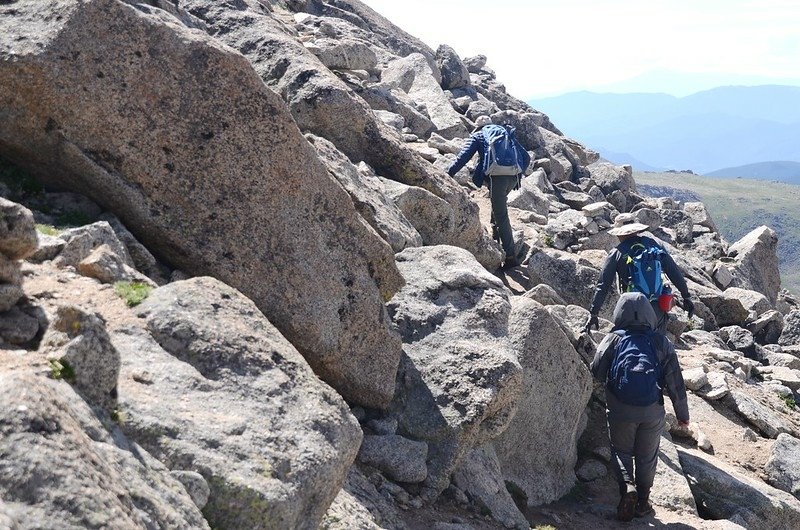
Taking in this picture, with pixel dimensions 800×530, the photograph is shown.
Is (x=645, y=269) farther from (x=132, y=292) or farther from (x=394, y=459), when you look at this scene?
(x=132, y=292)

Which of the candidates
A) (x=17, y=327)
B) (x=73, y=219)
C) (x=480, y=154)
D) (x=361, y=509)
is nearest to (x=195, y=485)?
(x=17, y=327)

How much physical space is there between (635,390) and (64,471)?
9.93m

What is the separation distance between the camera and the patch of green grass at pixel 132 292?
738 centimetres

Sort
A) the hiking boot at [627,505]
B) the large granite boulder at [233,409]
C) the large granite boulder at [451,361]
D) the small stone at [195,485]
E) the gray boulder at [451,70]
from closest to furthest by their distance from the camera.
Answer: the small stone at [195,485]
the large granite boulder at [233,409]
the large granite boulder at [451,361]
the hiking boot at [627,505]
the gray boulder at [451,70]

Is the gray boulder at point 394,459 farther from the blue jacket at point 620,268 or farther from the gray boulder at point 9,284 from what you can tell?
the blue jacket at point 620,268

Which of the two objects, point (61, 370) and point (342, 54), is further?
point (342, 54)

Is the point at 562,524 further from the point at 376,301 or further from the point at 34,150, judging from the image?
the point at 34,150

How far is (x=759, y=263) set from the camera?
35594mm

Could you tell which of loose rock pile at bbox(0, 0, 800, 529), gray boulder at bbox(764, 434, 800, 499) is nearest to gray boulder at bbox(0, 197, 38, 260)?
loose rock pile at bbox(0, 0, 800, 529)

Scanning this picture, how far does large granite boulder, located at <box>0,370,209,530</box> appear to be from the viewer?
413 centimetres

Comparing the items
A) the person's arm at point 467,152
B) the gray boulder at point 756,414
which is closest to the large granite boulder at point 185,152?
the person's arm at point 467,152

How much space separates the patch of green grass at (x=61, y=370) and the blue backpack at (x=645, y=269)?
38.0 feet

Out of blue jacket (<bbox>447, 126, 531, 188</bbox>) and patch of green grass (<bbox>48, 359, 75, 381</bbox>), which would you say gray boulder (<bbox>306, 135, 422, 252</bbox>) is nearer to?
blue jacket (<bbox>447, 126, 531, 188</bbox>)

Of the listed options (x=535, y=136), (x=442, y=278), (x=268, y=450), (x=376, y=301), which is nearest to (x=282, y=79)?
(x=442, y=278)
